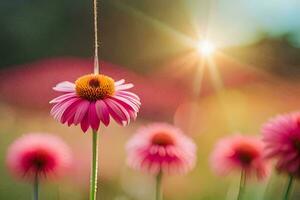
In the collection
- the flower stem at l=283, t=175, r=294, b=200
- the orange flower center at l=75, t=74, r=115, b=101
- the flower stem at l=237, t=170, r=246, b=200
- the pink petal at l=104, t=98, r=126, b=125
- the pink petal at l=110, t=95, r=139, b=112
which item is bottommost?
the flower stem at l=283, t=175, r=294, b=200

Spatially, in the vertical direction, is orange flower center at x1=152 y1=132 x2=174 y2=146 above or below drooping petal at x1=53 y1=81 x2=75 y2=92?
above

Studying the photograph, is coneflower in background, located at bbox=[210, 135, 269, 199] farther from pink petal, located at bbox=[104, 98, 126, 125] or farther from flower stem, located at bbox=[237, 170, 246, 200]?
pink petal, located at bbox=[104, 98, 126, 125]

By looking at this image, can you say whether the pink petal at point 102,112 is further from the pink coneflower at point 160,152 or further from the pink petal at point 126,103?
the pink coneflower at point 160,152

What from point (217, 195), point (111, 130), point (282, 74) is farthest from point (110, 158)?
point (282, 74)

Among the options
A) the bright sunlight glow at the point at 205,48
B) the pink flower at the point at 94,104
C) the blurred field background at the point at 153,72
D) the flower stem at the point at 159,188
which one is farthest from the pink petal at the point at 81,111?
the bright sunlight glow at the point at 205,48

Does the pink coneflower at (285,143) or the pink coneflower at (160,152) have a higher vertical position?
the pink coneflower at (160,152)

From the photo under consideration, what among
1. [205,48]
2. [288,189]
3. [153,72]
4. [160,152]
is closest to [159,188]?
[160,152]

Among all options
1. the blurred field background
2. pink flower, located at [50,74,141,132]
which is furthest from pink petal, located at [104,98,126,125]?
the blurred field background

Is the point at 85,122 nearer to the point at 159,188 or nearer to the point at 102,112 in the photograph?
the point at 102,112
